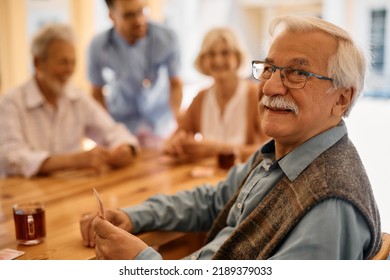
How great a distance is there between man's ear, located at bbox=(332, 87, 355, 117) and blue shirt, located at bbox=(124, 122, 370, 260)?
4 cm

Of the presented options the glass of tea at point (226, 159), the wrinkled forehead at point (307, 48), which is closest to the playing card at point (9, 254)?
the wrinkled forehead at point (307, 48)

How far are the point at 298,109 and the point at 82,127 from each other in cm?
149

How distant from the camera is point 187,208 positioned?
1.50 m

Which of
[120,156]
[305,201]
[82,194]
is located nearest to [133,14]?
[120,156]

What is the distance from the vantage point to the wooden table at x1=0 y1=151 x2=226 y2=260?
4.38ft

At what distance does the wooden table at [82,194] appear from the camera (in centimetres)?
134

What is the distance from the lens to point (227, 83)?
8.21 feet

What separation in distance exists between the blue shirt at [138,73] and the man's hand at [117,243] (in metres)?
1.89

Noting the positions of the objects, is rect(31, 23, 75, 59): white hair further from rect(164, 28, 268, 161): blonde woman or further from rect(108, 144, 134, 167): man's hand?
rect(164, 28, 268, 161): blonde woman

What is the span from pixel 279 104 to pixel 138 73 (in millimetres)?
1952

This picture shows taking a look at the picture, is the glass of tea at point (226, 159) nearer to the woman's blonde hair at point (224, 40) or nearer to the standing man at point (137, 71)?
the woman's blonde hair at point (224, 40)

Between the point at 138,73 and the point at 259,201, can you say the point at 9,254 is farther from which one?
the point at 138,73
